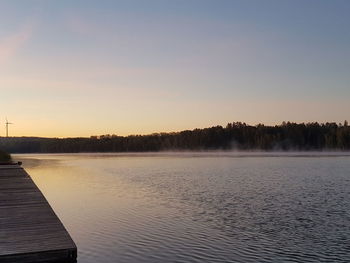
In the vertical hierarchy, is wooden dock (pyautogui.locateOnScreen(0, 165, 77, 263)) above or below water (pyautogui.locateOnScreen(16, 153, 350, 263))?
above

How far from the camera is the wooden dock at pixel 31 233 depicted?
44.1 feet

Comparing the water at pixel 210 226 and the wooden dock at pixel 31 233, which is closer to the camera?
the wooden dock at pixel 31 233

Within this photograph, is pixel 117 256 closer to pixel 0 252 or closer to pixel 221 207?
pixel 0 252

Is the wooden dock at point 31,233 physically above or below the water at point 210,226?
above

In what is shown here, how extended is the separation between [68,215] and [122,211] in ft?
11.2

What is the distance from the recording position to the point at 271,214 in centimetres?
2619

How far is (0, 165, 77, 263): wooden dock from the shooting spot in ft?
44.1

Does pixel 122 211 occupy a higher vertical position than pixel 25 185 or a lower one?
lower

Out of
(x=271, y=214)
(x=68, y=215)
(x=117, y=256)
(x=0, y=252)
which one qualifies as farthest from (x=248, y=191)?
(x=0, y=252)

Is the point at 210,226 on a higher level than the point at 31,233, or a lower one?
lower

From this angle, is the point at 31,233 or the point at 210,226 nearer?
the point at 31,233

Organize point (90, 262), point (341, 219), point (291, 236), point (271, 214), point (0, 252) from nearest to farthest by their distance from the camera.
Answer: point (0, 252) < point (90, 262) < point (291, 236) < point (341, 219) < point (271, 214)

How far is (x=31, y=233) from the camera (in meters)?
15.6

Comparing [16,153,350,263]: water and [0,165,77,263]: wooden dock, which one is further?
[16,153,350,263]: water
